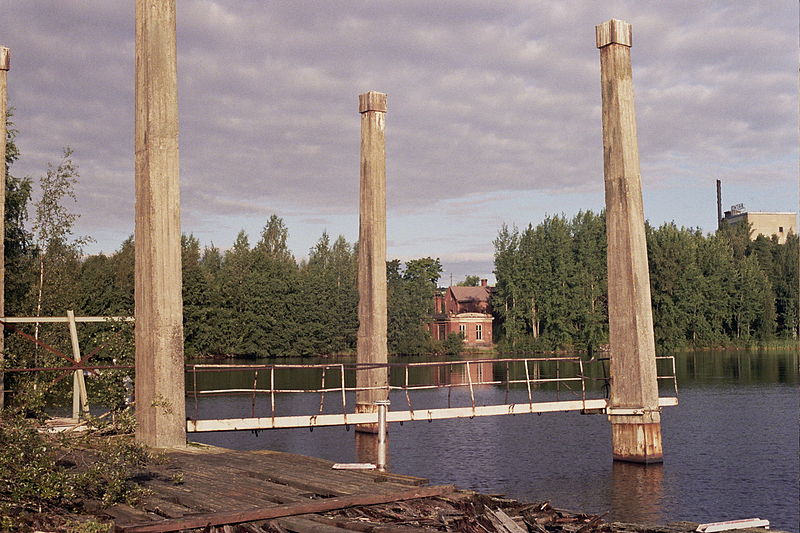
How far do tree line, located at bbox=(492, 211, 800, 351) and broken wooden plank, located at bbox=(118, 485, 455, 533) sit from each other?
289 feet

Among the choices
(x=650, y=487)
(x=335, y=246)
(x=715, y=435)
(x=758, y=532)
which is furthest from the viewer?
(x=335, y=246)

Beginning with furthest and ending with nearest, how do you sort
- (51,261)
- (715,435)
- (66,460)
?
1. (51,261)
2. (715,435)
3. (66,460)

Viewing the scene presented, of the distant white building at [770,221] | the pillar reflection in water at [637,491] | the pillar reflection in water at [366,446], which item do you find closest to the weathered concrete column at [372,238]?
the pillar reflection in water at [366,446]

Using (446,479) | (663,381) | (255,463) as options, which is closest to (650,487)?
(446,479)

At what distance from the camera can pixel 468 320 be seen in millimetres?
105062

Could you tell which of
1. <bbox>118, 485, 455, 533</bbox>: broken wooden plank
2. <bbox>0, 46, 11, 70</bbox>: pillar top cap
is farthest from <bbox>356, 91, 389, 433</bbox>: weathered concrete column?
<bbox>118, 485, 455, 533</bbox>: broken wooden plank

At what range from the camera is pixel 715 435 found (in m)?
29.1

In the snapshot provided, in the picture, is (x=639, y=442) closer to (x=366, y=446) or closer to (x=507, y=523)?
(x=366, y=446)

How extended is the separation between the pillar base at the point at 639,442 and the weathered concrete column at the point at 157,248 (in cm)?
1038

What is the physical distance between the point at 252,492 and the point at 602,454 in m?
16.5

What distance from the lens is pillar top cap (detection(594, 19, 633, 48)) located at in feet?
66.4

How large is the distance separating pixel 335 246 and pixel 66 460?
349 feet

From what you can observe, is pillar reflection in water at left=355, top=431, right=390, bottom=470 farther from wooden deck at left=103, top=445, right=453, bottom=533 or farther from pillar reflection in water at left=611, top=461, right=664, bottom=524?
wooden deck at left=103, top=445, right=453, bottom=533

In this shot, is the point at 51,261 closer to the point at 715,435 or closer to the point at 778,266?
the point at 715,435
